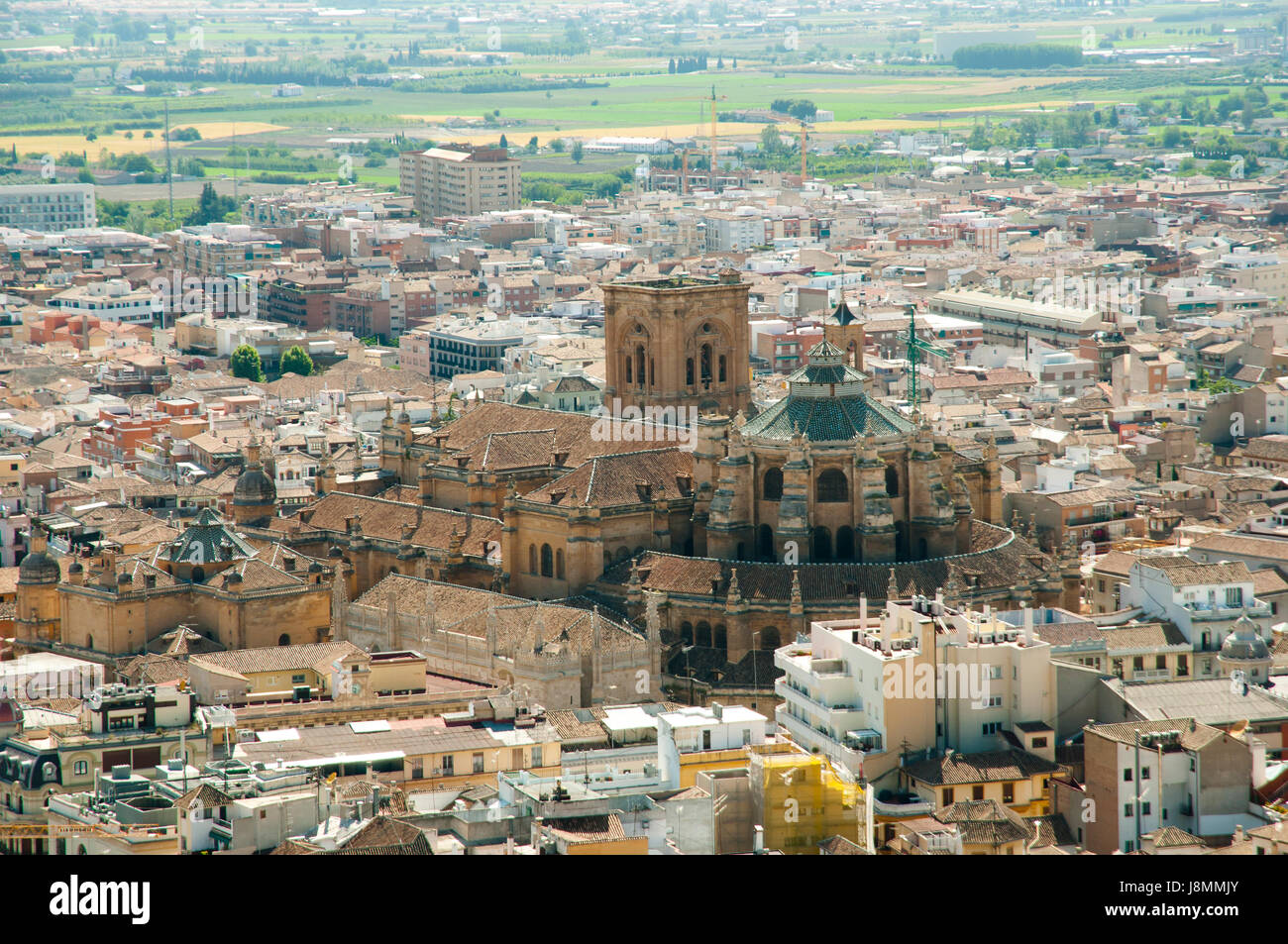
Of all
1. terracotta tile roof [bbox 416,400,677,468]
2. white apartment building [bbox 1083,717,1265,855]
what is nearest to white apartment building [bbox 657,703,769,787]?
white apartment building [bbox 1083,717,1265,855]

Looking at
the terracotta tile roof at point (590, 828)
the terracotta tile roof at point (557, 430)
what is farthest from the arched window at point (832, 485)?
the terracotta tile roof at point (590, 828)

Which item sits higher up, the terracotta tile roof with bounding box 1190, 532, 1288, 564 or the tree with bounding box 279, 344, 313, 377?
the terracotta tile roof with bounding box 1190, 532, 1288, 564

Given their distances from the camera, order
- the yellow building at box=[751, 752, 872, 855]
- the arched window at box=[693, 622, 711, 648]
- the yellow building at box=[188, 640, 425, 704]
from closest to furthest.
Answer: the yellow building at box=[751, 752, 872, 855], the yellow building at box=[188, 640, 425, 704], the arched window at box=[693, 622, 711, 648]

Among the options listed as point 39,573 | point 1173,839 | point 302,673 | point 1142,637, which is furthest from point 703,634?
point 1173,839

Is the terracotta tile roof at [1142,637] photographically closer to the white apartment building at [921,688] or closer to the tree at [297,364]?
the white apartment building at [921,688]

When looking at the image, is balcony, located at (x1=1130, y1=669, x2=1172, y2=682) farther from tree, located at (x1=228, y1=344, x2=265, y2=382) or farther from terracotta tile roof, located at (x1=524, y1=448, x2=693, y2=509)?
tree, located at (x1=228, y1=344, x2=265, y2=382)

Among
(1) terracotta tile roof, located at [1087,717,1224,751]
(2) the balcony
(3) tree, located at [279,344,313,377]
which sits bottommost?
(3) tree, located at [279,344,313,377]
